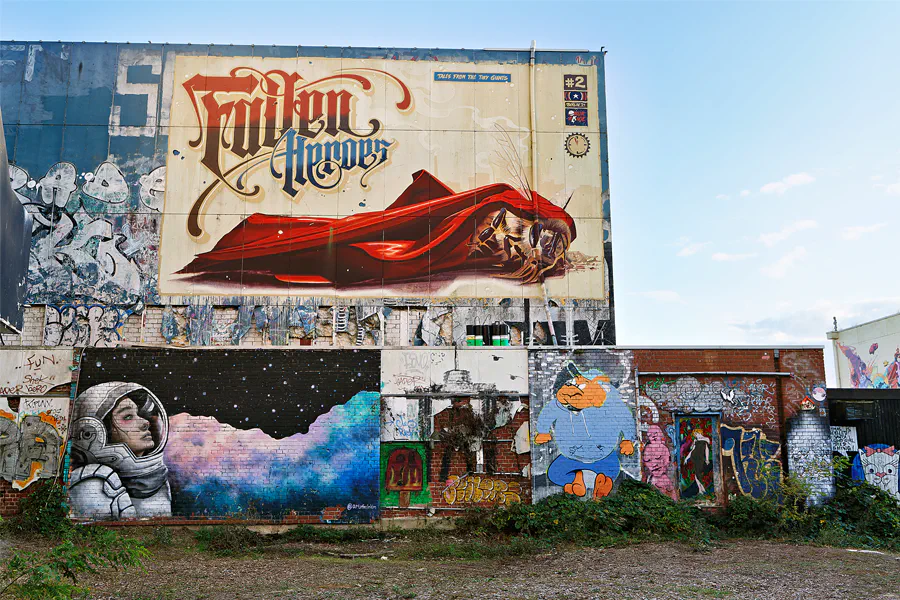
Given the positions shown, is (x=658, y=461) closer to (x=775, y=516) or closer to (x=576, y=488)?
(x=576, y=488)

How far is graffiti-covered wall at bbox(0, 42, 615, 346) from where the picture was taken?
17.3 m

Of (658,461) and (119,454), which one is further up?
(119,454)

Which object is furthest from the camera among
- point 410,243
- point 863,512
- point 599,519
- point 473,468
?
point 410,243

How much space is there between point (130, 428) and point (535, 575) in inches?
373

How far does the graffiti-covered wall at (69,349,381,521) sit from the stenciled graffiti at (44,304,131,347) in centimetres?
116

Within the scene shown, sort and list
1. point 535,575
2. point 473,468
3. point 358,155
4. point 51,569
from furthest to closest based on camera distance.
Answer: point 358,155 < point 473,468 < point 535,575 < point 51,569

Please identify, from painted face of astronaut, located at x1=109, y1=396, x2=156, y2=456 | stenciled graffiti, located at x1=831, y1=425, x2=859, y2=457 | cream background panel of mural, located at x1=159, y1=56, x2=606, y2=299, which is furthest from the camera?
cream background panel of mural, located at x1=159, y1=56, x2=606, y2=299

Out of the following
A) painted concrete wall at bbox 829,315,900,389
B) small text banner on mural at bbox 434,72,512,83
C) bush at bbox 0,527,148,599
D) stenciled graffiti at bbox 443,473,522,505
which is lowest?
stenciled graffiti at bbox 443,473,522,505

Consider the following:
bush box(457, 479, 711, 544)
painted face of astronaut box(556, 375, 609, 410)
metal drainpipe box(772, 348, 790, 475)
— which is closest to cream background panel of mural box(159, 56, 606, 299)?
painted face of astronaut box(556, 375, 609, 410)

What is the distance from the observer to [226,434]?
51.3 feet

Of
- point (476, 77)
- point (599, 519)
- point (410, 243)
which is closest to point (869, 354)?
point (599, 519)

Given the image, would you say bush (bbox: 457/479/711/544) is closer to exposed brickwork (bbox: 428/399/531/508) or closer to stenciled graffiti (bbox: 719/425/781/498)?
exposed brickwork (bbox: 428/399/531/508)

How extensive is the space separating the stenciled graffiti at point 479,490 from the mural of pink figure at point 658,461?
2.91 m

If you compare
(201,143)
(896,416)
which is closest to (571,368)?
(896,416)
